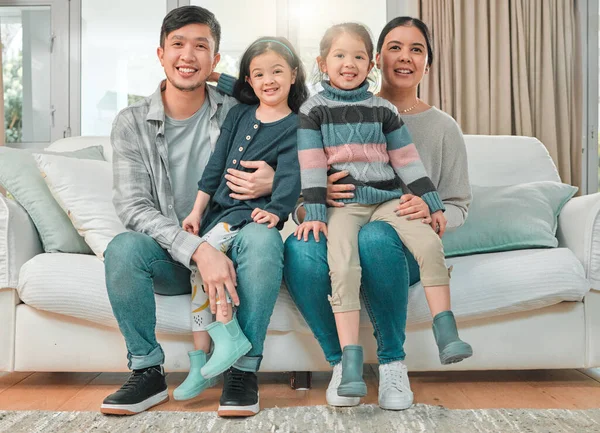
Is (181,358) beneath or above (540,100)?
beneath

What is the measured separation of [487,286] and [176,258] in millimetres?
871

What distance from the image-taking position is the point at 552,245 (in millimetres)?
1920

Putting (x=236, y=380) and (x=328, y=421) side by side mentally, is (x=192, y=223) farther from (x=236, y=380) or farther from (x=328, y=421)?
(x=328, y=421)

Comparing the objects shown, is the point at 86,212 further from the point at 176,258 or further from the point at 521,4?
the point at 521,4

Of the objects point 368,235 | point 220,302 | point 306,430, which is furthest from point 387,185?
point 306,430

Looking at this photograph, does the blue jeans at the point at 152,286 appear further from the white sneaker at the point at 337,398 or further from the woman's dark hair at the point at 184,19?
the woman's dark hair at the point at 184,19

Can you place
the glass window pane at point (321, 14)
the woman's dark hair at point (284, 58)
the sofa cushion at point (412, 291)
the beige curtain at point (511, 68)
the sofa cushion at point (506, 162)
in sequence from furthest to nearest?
the glass window pane at point (321, 14)
the beige curtain at point (511, 68)
the sofa cushion at point (506, 162)
the woman's dark hair at point (284, 58)
the sofa cushion at point (412, 291)

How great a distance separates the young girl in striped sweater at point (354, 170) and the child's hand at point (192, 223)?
29 cm

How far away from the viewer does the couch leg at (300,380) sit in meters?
1.81

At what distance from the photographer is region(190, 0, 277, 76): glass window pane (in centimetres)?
428

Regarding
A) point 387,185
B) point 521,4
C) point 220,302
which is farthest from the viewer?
point 521,4

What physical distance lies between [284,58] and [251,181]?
15.4 inches

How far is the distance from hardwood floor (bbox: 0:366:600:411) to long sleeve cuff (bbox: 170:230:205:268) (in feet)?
1.27

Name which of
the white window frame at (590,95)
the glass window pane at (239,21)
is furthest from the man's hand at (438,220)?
the glass window pane at (239,21)
